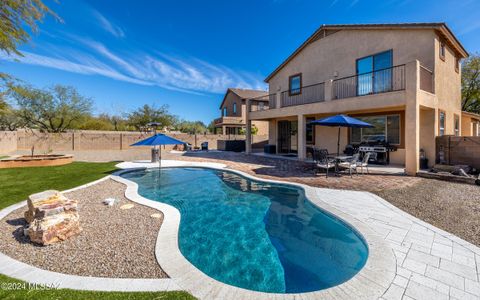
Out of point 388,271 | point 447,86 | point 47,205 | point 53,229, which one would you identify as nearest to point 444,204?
point 388,271

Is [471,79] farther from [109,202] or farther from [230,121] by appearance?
[109,202]

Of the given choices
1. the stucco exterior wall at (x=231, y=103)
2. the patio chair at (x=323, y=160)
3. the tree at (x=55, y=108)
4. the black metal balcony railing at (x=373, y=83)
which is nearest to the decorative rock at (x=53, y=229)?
the patio chair at (x=323, y=160)

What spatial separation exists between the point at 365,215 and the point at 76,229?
6.00m

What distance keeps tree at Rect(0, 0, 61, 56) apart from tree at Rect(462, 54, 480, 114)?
35300 millimetres

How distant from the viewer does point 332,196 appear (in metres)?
6.25

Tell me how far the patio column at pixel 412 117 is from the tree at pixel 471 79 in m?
23.9

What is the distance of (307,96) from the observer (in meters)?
15.1

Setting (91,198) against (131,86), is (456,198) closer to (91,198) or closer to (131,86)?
(91,198)

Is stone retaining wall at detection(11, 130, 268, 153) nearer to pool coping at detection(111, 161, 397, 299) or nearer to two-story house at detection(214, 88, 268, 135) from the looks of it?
two-story house at detection(214, 88, 268, 135)

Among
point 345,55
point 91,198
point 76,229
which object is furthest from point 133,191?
point 345,55

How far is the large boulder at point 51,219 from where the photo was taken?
362 cm

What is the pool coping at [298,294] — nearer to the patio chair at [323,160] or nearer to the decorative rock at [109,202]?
the decorative rock at [109,202]

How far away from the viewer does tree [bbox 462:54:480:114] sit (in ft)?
75.8

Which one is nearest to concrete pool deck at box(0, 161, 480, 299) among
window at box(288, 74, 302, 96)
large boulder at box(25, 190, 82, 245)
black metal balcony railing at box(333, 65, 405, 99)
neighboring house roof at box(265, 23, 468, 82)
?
large boulder at box(25, 190, 82, 245)
